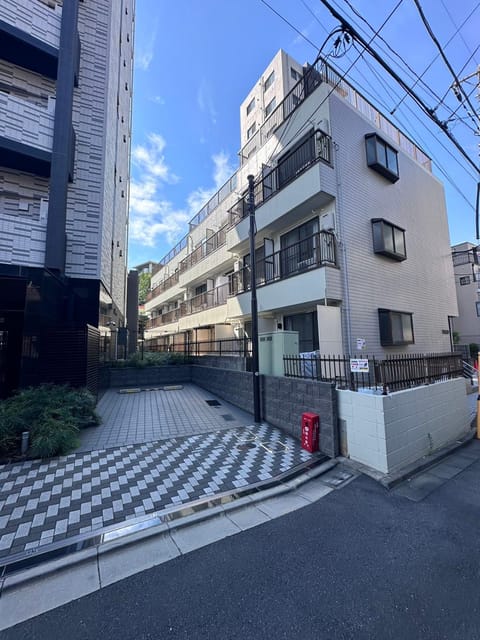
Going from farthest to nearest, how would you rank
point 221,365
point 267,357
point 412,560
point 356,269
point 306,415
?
point 221,365 < point 356,269 < point 267,357 < point 306,415 < point 412,560

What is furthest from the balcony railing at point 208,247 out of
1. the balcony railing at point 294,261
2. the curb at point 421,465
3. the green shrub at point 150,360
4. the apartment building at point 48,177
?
the curb at point 421,465

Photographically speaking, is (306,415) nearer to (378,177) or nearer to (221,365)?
(221,365)

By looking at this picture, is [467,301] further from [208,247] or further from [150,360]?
[150,360]

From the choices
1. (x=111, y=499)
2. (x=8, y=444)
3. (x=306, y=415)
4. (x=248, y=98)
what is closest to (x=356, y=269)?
(x=306, y=415)

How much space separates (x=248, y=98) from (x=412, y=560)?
89.0 feet

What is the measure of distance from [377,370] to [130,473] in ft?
14.7

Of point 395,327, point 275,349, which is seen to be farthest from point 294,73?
point 275,349

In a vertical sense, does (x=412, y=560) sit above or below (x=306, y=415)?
below

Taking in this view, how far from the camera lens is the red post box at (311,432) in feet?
17.1

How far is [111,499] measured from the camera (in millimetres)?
3598

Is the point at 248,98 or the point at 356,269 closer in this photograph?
Answer: the point at 356,269

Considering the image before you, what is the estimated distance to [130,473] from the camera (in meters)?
4.31

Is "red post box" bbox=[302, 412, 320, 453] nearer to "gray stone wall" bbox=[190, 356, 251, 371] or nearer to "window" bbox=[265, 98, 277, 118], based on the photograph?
"gray stone wall" bbox=[190, 356, 251, 371]

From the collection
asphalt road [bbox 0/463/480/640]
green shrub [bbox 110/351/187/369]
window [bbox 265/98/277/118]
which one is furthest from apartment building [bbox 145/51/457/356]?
window [bbox 265/98/277/118]
